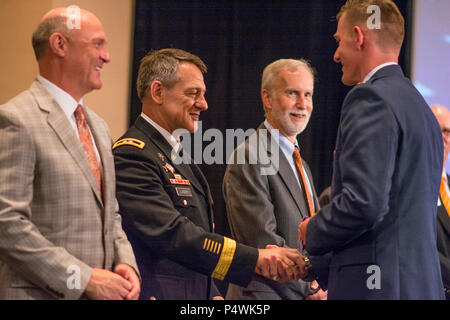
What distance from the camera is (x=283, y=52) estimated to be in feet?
16.2

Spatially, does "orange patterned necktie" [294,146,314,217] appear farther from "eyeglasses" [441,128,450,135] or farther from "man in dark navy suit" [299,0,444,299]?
"eyeglasses" [441,128,450,135]

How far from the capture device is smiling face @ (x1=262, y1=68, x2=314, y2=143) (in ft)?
10.5

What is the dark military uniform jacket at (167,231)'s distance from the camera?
2.39 m

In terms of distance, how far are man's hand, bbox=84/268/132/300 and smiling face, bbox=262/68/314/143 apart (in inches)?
58.1

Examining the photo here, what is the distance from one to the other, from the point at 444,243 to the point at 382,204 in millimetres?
1346

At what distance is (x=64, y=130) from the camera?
1.98 metres

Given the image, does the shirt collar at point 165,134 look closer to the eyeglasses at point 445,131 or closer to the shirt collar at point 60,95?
the shirt collar at point 60,95

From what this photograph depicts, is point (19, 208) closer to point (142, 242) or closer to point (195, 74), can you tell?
point (142, 242)

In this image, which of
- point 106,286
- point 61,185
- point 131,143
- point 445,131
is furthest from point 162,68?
point 445,131

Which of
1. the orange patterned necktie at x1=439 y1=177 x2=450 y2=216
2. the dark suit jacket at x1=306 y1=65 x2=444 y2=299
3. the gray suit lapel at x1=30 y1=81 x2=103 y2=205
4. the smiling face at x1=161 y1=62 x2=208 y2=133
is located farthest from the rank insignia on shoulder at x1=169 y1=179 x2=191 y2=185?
the orange patterned necktie at x1=439 y1=177 x2=450 y2=216

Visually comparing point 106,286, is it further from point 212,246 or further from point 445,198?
point 445,198

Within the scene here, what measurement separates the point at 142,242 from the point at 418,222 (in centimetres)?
107

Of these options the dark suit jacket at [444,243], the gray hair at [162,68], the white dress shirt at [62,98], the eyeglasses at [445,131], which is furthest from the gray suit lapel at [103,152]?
the eyeglasses at [445,131]

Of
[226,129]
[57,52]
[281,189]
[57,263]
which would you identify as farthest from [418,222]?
[226,129]
